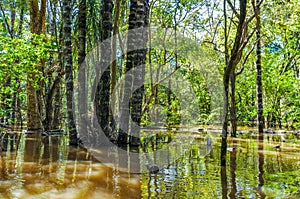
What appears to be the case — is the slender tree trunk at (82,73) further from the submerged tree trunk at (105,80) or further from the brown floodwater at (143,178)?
the brown floodwater at (143,178)

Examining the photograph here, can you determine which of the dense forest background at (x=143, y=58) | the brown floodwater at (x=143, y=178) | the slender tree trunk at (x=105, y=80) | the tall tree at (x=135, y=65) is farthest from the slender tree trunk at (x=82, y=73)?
the brown floodwater at (x=143, y=178)

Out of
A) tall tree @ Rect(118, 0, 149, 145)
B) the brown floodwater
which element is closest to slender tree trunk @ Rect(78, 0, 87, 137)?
tall tree @ Rect(118, 0, 149, 145)

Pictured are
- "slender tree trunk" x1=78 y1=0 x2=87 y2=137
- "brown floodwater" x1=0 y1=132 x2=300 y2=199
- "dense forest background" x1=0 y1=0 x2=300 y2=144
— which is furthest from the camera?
"slender tree trunk" x1=78 y1=0 x2=87 y2=137

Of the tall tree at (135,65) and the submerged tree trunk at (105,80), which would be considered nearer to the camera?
the tall tree at (135,65)

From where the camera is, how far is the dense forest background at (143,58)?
8.94m

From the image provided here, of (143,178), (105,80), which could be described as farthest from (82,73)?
(143,178)

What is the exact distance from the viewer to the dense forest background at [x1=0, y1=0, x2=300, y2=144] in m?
8.94

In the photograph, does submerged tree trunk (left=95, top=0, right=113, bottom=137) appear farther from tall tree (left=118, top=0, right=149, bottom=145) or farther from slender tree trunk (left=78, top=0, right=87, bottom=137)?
tall tree (left=118, top=0, right=149, bottom=145)

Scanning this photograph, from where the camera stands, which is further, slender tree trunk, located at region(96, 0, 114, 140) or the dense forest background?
slender tree trunk, located at region(96, 0, 114, 140)

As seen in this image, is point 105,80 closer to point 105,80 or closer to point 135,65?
point 105,80

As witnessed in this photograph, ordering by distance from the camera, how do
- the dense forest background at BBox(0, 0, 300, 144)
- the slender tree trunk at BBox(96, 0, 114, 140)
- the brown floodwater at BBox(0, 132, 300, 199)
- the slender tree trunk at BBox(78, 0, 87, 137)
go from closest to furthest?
the brown floodwater at BBox(0, 132, 300, 199), the dense forest background at BBox(0, 0, 300, 144), the slender tree trunk at BBox(78, 0, 87, 137), the slender tree trunk at BBox(96, 0, 114, 140)

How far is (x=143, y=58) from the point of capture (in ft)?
30.9

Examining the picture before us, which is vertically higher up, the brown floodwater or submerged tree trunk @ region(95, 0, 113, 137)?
submerged tree trunk @ region(95, 0, 113, 137)

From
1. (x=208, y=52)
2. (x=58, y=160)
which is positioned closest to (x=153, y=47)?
(x=208, y=52)
